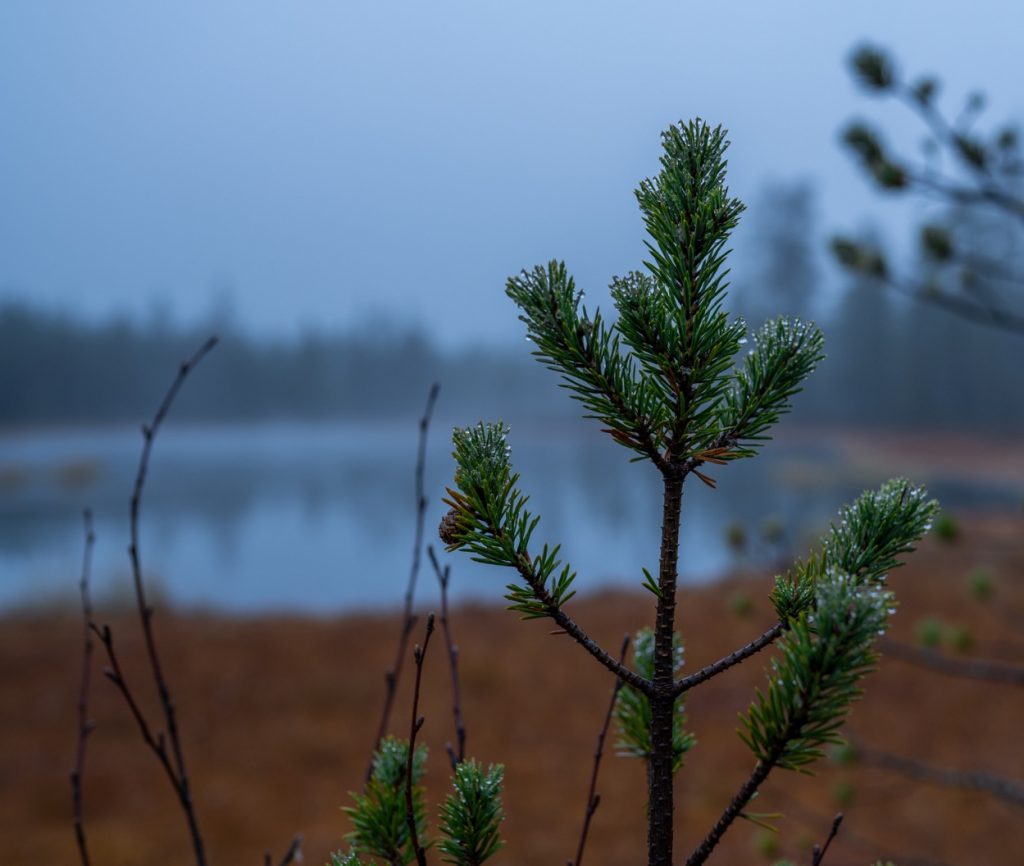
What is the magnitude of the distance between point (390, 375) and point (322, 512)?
29.0m

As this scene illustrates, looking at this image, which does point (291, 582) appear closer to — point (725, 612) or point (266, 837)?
point (725, 612)

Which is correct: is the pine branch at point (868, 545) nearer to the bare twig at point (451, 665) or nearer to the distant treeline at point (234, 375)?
the bare twig at point (451, 665)

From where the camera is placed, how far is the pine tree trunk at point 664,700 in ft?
A: 1.70

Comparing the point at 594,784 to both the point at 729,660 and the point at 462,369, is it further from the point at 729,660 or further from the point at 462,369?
the point at 462,369

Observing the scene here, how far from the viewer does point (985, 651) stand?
827 cm

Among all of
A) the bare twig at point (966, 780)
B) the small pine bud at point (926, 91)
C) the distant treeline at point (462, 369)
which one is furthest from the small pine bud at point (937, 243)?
the distant treeline at point (462, 369)

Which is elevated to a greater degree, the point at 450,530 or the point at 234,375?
the point at 234,375

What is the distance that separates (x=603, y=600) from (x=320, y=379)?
46713 mm

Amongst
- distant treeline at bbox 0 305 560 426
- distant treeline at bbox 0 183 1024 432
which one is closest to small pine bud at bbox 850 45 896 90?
distant treeline at bbox 0 183 1024 432

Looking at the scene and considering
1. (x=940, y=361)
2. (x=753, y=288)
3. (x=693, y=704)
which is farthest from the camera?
(x=753, y=288)

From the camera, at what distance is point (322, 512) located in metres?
27.8

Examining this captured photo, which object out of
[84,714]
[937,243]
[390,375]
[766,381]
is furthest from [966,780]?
[390,375]

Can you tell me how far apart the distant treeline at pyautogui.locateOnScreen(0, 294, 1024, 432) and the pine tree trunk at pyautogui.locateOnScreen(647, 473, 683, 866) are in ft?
74.8

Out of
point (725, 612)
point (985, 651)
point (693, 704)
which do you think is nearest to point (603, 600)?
point (725, 612)
